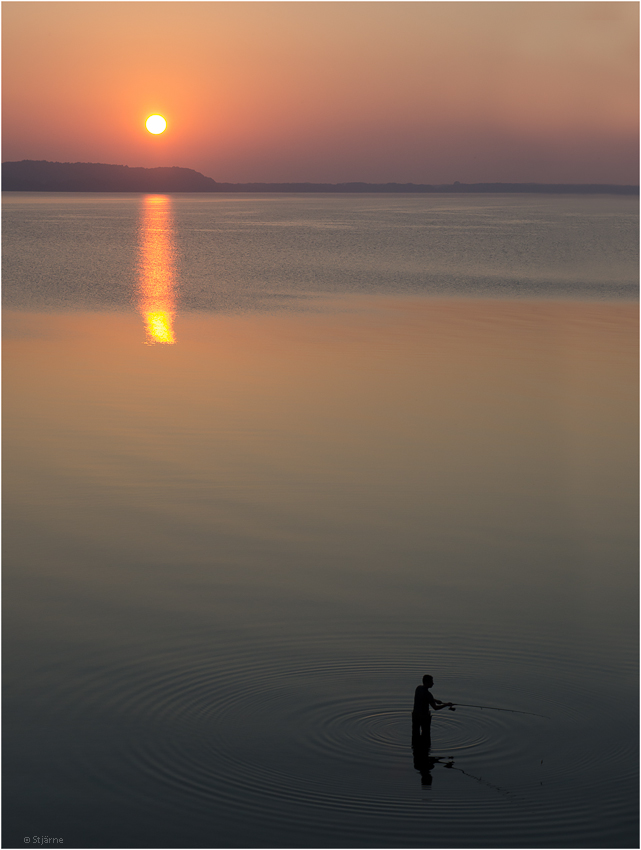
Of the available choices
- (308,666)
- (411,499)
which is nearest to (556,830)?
(308,666)

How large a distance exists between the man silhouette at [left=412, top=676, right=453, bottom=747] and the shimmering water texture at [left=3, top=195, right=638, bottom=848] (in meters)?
0.30

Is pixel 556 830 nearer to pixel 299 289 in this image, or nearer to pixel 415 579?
pixel 415 579

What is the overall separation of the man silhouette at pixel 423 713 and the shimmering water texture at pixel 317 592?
0.30 meters

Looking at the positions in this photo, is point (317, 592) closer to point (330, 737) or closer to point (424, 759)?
point (330, 737)

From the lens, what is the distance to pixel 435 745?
13.7 metres

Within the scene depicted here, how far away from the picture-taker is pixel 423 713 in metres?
13.3

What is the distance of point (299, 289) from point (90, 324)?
2001cm

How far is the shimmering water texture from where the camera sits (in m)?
12.6

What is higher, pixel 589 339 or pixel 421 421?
pixel 589 339

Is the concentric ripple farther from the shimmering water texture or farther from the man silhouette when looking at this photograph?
the man silhouette

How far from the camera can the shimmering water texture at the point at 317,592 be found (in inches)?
496

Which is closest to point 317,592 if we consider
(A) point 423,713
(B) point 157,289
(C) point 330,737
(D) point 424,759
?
(C) point 330,737

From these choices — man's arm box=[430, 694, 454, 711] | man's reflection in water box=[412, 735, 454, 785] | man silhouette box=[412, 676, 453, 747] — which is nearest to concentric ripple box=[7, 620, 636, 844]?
man's reflection in water box=[412, 735, 454, 785]

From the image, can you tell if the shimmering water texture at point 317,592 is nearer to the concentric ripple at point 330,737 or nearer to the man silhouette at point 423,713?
the concentric ripple at point 330,737
